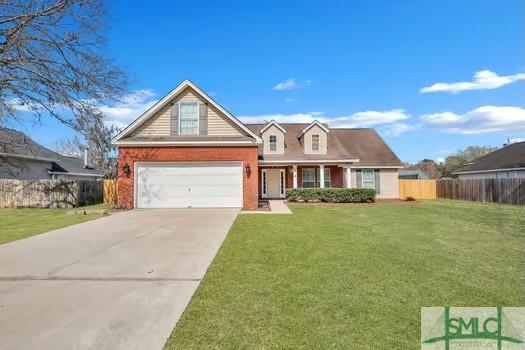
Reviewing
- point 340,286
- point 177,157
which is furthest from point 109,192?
point 340,286

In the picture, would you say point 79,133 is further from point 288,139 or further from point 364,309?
point 288,139

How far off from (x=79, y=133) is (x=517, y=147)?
31.5 m

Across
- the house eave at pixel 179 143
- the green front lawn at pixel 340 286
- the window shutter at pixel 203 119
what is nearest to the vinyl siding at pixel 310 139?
the house eave at pixel 179 143

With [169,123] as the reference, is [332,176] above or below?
below

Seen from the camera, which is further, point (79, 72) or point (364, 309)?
point (79, 72)

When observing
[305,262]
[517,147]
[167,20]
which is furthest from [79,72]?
[517,147]

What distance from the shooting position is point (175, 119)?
1639 centimetres

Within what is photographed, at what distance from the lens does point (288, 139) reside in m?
24.3

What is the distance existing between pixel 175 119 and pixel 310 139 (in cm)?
1043

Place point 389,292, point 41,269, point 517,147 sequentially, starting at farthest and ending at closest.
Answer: point 517,147 < point 41,269 < point 389,292

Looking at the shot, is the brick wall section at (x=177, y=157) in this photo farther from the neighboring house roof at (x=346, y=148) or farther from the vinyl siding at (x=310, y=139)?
the vinyl siding at (x=310, y=139)

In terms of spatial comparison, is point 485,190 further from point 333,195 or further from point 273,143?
point 273,143

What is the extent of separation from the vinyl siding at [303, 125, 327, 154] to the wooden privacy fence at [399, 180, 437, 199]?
8173mm

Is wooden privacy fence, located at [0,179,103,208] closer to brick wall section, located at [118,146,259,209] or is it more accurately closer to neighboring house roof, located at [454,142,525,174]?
brick wall section, located at [118,146,259,209]
